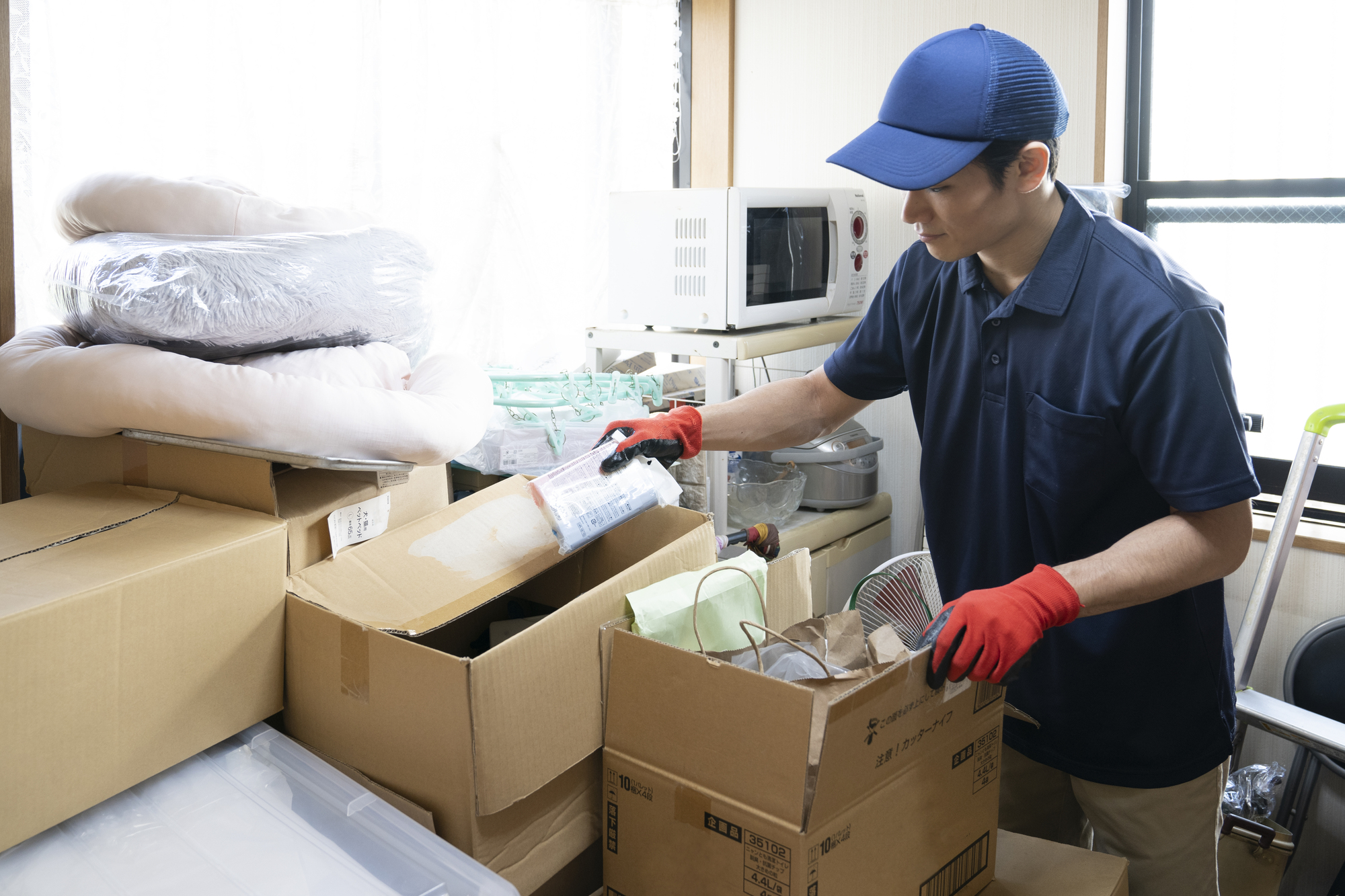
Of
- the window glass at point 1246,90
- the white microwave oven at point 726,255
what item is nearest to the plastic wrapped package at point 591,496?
the white microwave oven at point 726,255

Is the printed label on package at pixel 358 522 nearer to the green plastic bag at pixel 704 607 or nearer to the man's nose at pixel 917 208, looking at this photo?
the green plastic bag at pixel 704 607

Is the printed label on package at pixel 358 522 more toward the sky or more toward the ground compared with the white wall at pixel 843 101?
more toward the ground

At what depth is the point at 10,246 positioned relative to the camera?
123 centimetres

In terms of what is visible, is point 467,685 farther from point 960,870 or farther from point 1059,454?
point 1059,454

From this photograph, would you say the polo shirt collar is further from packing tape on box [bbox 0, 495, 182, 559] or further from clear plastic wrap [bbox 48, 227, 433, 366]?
packing tape on box [bbox 0, 495, 182, 559]

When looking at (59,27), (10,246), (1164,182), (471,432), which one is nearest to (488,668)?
(471,432)

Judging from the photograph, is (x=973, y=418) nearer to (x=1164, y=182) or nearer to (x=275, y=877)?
(x=275, y=877)

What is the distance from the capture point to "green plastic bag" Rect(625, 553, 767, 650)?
3.52 feet

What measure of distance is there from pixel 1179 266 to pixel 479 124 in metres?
1.60

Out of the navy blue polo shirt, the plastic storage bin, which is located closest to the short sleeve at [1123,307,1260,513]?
the navy blue polo shirt

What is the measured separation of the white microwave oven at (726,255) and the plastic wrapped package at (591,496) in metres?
0.96

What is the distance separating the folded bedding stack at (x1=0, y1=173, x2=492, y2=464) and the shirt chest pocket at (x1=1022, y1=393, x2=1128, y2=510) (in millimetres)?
712

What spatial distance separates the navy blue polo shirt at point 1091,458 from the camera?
1048 mm

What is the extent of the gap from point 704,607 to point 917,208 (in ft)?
1.78
